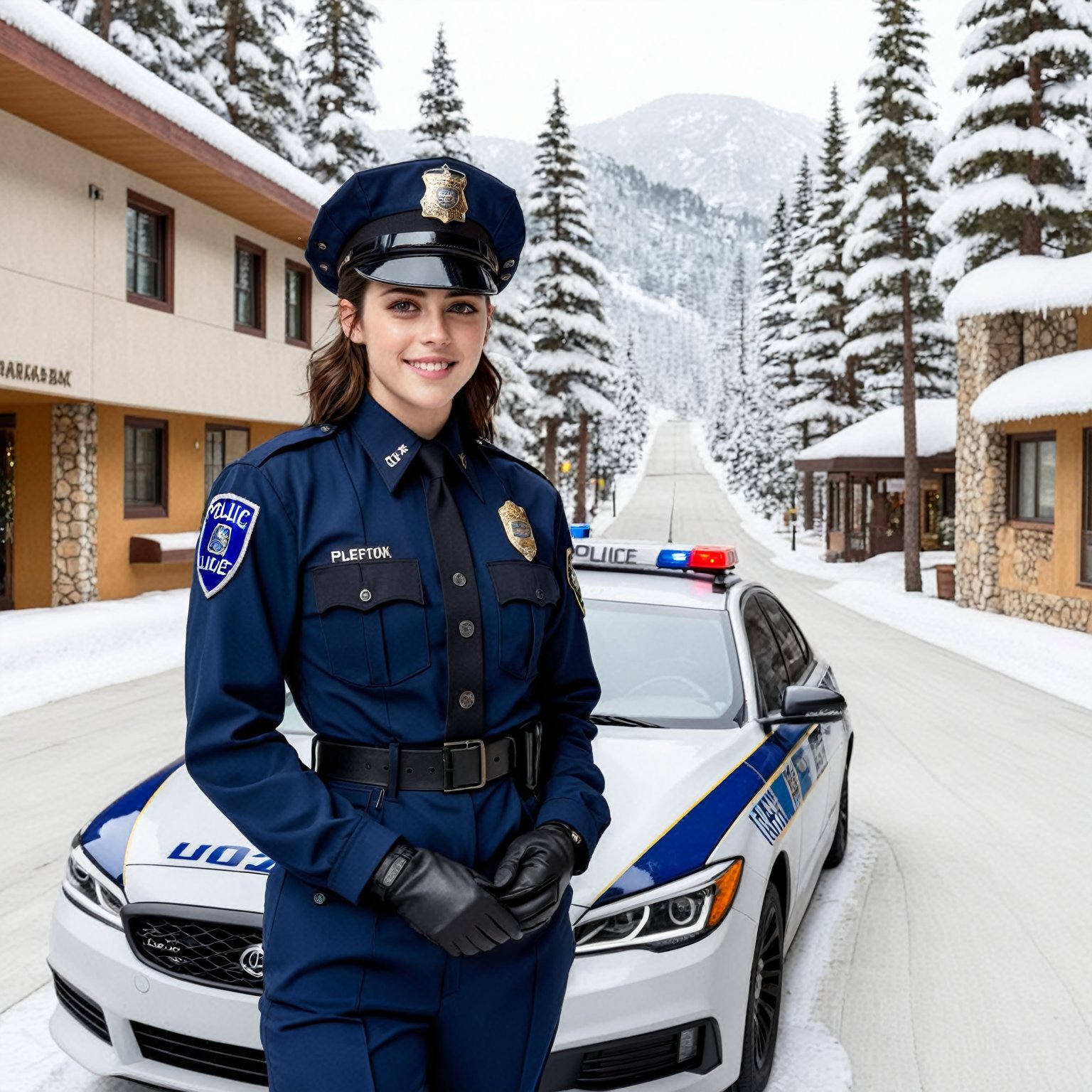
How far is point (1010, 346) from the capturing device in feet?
70.5

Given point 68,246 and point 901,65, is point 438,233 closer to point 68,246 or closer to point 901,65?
point 68,246

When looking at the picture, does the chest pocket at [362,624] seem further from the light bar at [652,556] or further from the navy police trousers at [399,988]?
the light bar at [652,556]

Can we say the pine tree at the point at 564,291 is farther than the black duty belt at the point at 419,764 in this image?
Yes

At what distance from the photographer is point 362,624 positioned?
1.87m

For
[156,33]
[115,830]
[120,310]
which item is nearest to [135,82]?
[120,310]

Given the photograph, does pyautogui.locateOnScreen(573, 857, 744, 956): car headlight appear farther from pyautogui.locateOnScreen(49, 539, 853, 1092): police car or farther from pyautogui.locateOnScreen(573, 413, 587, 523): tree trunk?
pyautogui.locateOnScreen(573, 413, 587, 523): tree trunk

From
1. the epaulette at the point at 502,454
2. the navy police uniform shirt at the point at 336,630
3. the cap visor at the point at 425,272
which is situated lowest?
the navy police uniform shirt at the point at 336,630

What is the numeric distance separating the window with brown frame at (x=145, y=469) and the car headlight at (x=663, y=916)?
1791 cm

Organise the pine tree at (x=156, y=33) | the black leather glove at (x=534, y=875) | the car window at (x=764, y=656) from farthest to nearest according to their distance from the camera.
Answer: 1. the pine tree at (x=156, y=33)
2. the car window at (x=764, y=656)
3. the black leather glove at (x=534, y=875)

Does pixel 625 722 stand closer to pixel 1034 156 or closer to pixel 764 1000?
pixel 764 1000

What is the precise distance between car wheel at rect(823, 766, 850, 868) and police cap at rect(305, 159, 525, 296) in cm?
443

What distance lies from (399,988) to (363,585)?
64 centimetres

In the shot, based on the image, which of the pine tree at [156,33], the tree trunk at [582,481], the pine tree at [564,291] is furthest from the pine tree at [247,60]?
the tree trunk at [582,481]

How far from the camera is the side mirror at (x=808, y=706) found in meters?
4.23
